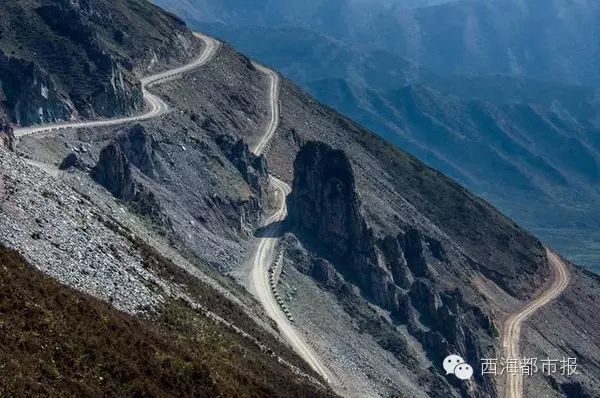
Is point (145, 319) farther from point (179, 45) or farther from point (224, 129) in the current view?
point (179, 45)

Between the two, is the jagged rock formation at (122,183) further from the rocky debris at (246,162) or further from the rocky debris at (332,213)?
the rocky debris at (246,162)

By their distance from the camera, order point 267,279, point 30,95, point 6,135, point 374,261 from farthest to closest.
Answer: point 374,261, point 30,95, point 267,279, point 6,135

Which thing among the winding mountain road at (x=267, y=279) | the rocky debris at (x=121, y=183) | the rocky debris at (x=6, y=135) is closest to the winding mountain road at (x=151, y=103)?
the rocky debris at (x=6, y=135)

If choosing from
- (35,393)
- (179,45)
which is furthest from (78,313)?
(179,45)

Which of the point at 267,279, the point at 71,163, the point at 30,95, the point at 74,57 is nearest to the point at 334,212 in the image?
the point at 267,279

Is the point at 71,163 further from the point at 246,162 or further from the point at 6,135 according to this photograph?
the point at 246,162
